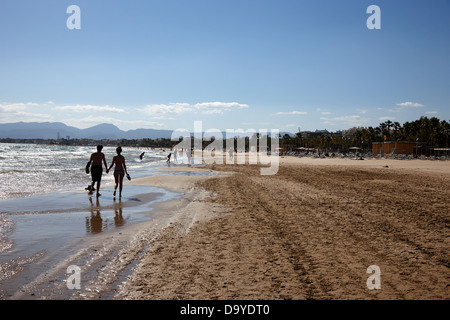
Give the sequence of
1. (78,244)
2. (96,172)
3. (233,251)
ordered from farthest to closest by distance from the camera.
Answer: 1. (96,172)
2. (78,244)
3. (233,251)

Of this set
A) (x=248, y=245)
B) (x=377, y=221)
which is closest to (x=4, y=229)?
(x=248, y=245)

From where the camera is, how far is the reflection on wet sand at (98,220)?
6737 millimetres

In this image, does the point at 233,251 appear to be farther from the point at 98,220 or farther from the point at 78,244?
the point at 98,220

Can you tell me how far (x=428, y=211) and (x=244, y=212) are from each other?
4844mm

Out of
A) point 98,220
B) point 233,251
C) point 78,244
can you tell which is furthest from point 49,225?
point 233,251

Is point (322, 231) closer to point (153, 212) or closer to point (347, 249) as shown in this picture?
point (347, 249)

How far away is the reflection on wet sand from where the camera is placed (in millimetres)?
6737

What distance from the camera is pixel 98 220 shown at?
7.56 meters

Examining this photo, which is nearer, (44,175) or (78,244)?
(78,244)

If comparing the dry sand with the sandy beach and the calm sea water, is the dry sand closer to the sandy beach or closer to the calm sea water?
the sandy beach

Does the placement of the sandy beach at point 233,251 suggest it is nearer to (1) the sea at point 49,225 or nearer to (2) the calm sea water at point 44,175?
(1) the sea at point 49,225

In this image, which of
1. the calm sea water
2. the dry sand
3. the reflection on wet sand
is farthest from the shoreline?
the calm sea water

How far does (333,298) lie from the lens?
3367 mm

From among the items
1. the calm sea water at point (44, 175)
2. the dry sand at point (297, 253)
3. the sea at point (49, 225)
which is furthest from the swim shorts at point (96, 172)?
the dry sand at point (297, 253)
